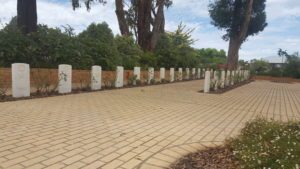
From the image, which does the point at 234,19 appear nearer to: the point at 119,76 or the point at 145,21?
the point at 145,21

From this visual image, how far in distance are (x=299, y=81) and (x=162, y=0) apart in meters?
21.1

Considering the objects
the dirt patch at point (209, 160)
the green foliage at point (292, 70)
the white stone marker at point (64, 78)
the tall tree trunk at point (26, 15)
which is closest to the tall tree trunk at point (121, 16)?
the tall tree trunk at point (26, 15)

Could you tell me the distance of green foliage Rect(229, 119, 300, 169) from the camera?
7.23 ft

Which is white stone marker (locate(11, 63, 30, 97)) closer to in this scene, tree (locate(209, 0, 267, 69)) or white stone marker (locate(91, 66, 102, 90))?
white stone marker (locate(91, 66, 102, 90))

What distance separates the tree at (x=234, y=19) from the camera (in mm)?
21641

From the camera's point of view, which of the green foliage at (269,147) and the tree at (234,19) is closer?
the green foliage at (269,147)

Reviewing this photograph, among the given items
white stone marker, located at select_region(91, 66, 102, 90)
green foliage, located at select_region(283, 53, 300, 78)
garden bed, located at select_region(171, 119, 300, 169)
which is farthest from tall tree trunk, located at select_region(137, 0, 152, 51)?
green foliage, located at select_region(283, 53, 300, 78)

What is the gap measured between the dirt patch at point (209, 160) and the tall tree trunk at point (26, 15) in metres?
9.91

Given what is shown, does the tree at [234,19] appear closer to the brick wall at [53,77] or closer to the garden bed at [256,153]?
the brick wall at [53,77]

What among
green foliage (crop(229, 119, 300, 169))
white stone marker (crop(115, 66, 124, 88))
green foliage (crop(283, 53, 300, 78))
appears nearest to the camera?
green foliage (crop(229, 119, 300, 169))

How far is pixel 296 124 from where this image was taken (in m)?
3.26

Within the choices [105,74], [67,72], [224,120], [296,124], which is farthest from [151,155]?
[105,74]

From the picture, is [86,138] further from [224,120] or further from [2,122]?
[224,120]

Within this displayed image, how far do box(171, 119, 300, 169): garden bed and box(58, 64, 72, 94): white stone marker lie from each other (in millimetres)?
6308
